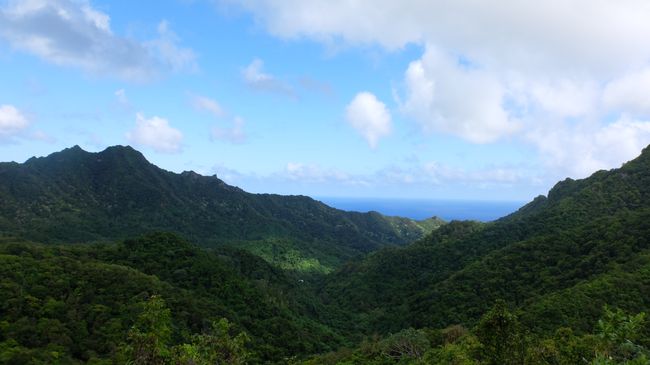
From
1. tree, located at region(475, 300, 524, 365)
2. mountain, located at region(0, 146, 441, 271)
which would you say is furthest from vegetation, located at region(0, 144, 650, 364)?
mountain, located at region(0, 146, 441, 271)

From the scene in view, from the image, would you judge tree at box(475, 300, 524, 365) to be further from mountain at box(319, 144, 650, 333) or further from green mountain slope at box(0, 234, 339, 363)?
green mountain slope at box(0, 234, 339, 363)

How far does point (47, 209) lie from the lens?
478 feet

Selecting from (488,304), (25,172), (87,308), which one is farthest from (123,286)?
(25,172)

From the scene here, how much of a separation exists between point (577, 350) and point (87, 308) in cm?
5111

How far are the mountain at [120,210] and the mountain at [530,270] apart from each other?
140ft

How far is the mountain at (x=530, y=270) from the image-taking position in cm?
5419

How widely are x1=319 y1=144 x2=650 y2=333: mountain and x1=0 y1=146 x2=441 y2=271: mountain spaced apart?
4263 centimetres

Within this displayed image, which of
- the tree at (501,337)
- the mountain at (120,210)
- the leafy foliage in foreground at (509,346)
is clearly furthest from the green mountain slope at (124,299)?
the mountain at (120,210)

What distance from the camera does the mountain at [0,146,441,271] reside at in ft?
458

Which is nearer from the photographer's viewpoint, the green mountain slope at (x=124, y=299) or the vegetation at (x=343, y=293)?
the vegetation at (x=343, y=293)

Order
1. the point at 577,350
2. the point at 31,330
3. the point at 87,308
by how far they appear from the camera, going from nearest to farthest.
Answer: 1. the point at 577,350
2. the point at 31,330
3. the point at 87,308

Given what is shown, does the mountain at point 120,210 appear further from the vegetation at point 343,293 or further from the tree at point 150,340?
Answer: the tree at point 150,340

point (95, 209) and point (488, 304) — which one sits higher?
point (95, 209)

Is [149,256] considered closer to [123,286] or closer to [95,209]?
[123,286]
